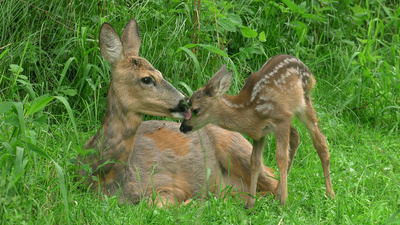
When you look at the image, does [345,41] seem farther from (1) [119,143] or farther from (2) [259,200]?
(1) [119,143]

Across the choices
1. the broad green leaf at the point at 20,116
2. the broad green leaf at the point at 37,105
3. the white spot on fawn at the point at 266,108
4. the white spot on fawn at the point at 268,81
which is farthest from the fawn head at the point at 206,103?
the broad green leaf at the point at 20,116

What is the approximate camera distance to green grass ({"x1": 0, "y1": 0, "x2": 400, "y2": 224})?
12.8ft

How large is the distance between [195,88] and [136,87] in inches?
56.2

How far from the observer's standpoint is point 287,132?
173 inches

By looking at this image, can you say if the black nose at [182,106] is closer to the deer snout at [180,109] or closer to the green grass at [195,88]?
the deer snout at [180,109]

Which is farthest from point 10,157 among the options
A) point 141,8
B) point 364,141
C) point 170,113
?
point 364,141

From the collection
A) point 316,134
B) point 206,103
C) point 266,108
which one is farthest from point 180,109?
point 316,134

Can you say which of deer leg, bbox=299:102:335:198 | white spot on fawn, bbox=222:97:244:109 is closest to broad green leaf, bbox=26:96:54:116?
white spot on fawn, bbox=222:97:244:109

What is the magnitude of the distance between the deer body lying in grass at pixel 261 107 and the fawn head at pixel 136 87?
15 centimetres

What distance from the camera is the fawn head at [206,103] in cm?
452

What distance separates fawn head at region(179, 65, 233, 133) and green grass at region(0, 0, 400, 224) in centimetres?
58

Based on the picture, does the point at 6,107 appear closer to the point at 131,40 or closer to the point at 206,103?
the point at 206,103

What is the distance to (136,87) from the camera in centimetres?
457

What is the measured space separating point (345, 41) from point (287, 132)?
9.66 ft
